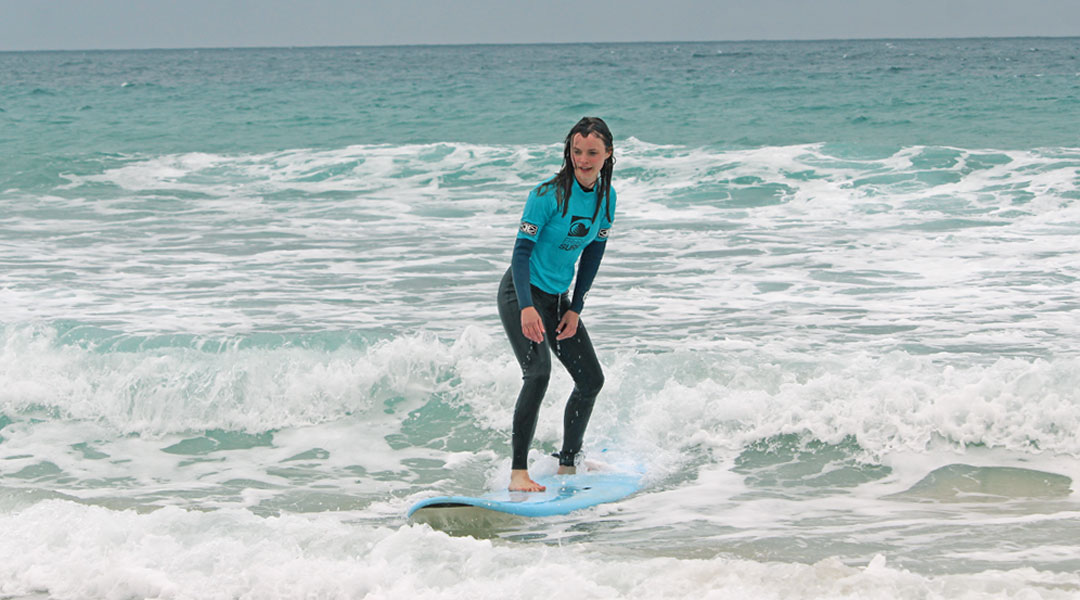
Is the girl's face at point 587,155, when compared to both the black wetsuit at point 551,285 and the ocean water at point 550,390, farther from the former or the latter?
the ocean water at point 550,390

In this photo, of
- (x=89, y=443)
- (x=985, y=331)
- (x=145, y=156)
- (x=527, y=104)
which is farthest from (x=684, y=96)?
(x=89, y=443)

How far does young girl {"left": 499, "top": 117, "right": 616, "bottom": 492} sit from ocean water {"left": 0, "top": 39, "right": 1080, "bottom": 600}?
22.4 inches

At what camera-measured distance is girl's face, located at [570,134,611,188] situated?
4699mm

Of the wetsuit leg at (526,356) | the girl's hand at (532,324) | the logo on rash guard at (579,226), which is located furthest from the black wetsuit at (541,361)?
the logo on rash guard at (579,226)

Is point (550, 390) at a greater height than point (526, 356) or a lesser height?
lesser

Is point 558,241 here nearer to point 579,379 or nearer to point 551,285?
point 551,285

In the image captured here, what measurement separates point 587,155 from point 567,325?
0.82 meters

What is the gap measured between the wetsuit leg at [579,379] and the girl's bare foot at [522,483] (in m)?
0.33

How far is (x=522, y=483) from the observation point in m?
5.30

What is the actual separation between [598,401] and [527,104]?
28921mm

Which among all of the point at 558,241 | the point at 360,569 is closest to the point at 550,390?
the point at 558,241

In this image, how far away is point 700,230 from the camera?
13.3m

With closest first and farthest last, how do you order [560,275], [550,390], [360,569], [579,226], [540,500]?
[360,569] < [579,226] < [560,275] < [540,500] < [550,390]

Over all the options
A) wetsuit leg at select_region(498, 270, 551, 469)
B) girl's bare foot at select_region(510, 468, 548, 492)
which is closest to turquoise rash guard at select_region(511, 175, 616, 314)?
wetsuit leg at select_region(498, 270, 551, 469)
